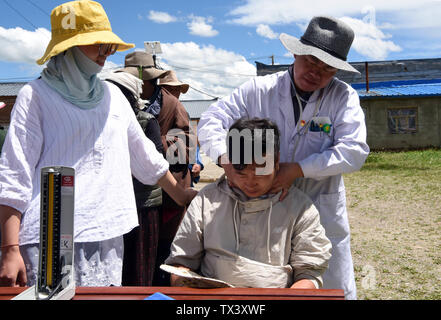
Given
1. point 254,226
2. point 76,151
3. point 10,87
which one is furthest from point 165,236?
point 10,87

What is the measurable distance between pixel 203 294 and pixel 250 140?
2.31 feet

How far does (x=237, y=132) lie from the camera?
1.94m

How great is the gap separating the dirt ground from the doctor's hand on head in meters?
2.48

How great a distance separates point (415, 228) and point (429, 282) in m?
2.23

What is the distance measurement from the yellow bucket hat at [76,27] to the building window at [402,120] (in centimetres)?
2010

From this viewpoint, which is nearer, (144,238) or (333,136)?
(333,136)

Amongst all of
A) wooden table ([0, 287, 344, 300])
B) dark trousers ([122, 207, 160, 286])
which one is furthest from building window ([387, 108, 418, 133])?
wooden table ([0, 287, 344, 300])

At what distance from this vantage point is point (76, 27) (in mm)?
1835

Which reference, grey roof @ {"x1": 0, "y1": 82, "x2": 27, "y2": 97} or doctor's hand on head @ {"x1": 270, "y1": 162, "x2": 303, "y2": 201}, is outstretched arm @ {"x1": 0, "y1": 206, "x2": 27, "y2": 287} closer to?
doctor's hand on head @ {"x1": 270, "y1": 162, "x2": 303, "y2": 201}

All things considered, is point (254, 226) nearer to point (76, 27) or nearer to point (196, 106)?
point (76, 27)

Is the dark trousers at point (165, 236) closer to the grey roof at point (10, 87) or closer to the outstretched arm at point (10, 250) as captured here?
the outstretched arm at point (10, 250)
